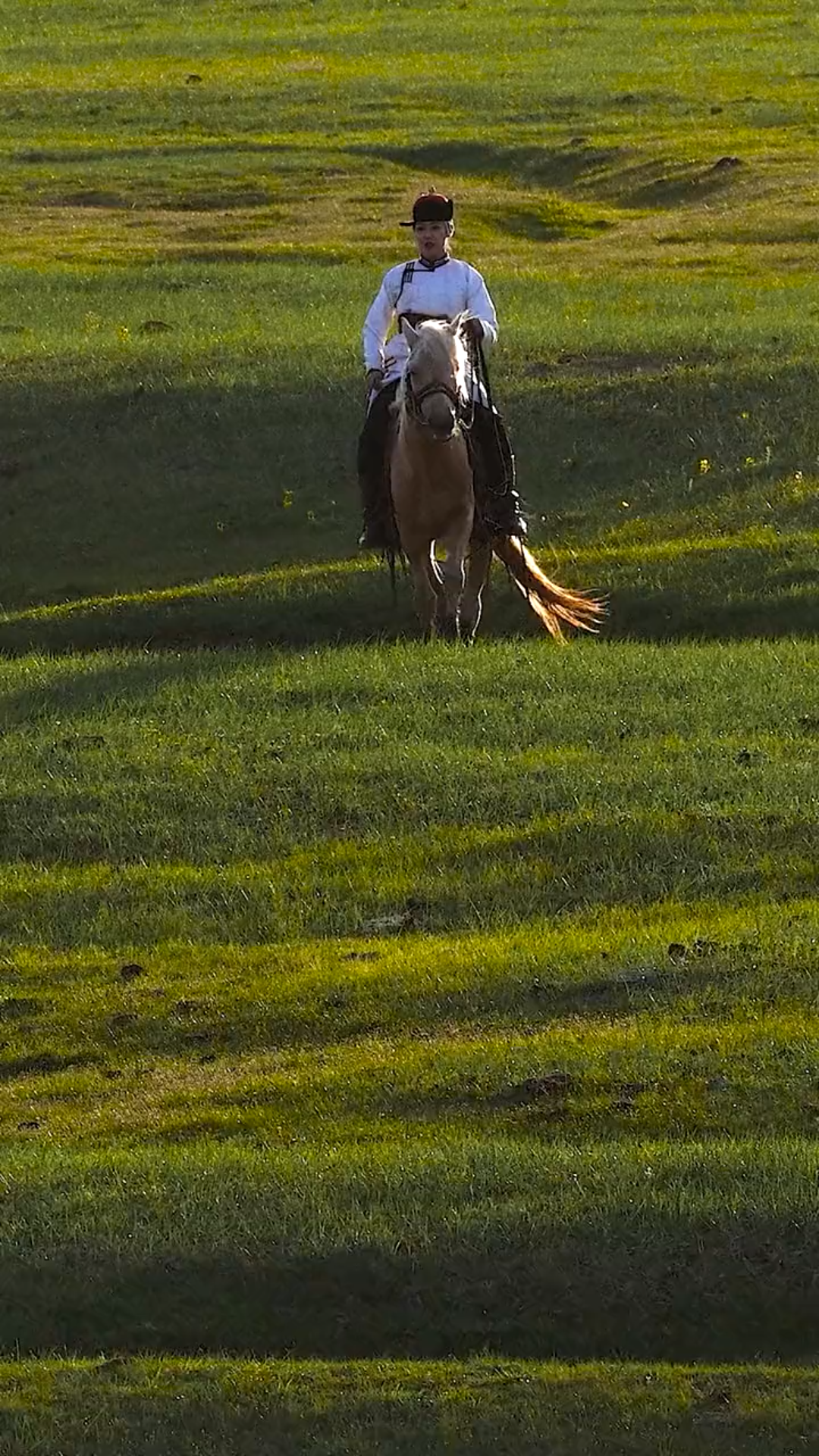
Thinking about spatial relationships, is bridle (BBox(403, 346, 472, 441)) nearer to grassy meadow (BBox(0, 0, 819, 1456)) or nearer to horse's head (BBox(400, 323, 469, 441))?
horse's head (BBox(400, 323, 469, 441))

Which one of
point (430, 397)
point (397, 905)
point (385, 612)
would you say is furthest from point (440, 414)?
point (397, 905)

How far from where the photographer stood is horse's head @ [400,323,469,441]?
647 inches

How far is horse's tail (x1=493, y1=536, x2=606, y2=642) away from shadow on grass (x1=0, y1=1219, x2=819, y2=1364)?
10273 mm

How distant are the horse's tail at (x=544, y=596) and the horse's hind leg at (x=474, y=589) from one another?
0.14m

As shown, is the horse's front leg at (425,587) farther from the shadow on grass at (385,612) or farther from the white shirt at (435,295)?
the white shirt at (435,295)

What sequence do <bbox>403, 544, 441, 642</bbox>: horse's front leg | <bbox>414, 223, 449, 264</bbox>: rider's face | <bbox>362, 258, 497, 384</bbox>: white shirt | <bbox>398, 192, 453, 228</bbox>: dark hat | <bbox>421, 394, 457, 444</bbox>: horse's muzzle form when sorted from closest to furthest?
<bbox>421, 394, 457, 444</bbox>: horse's muzzle < <bbox>398, 192, 453, 228</bbox>: dark hat < <bbox>414, 223, 449, 264</bbox>: rider's face < <bbox>362, 258, 497, 384</bbox>: white shirt < <bbox>403, 544, 441, 642</bbox>: horse's front leg

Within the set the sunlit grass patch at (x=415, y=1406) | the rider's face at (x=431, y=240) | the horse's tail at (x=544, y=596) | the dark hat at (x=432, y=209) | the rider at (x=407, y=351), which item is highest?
the dark hat at (x=432, y=209)

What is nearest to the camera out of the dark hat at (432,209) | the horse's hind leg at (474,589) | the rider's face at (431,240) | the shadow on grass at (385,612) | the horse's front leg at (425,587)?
the dark hat at (432,209)

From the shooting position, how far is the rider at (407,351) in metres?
17.8

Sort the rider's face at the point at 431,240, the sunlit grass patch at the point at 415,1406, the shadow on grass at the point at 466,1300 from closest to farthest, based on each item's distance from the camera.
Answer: the sunlit grass patch at the point at 415,1406 < the shadow on grass at the point at 466,1300 < the rider's face at the point at 431,240

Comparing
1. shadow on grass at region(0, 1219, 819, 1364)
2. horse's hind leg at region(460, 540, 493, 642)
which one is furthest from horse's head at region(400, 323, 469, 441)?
shadow on grass at region(0, 1219, 819, 1364)

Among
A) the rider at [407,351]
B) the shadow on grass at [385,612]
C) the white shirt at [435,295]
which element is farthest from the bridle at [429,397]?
the shadow on grass at [385,612]

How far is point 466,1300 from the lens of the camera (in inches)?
338

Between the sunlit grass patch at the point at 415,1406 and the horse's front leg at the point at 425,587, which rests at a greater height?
the sunlit grass patch at the point at 415,1406
